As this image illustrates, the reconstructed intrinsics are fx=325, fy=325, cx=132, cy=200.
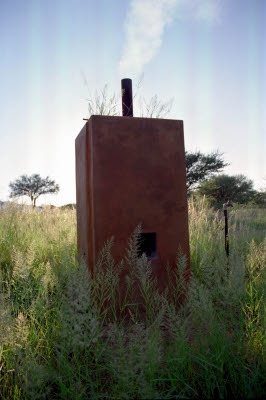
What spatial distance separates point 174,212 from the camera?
2.84 metres

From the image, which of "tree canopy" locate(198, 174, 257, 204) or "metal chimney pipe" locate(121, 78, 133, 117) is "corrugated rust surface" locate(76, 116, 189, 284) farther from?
"tree canopy" locate(198, 174, 257, 204)

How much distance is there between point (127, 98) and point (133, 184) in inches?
35.1

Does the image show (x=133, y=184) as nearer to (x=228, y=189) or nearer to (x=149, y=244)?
(x=149, y=244)

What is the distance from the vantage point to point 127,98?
10.1 ft

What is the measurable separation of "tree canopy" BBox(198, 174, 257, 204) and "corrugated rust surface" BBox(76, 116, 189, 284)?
52.9 ft

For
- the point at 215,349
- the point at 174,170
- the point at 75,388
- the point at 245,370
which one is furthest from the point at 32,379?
the point at 174,170

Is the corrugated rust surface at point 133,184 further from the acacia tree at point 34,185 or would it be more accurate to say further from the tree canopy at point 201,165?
the acacia tree at point 34,185

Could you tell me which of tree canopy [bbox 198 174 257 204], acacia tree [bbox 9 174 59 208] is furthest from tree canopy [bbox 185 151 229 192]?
acacia tree [bbox 9 174 59 208]

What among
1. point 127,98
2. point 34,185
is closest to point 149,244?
point 127,98

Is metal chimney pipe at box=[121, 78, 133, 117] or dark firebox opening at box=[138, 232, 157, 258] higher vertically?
metal chimney pipe at box=[121, 78, 133, 117]

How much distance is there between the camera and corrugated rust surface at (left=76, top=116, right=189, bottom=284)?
2664mm

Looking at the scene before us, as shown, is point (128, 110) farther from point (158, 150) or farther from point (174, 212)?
point (174, 212)

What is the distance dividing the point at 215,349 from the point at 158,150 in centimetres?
169

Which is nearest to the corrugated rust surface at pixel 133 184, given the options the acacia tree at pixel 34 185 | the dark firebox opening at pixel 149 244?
the dark firebox opening at pixel 149 244
